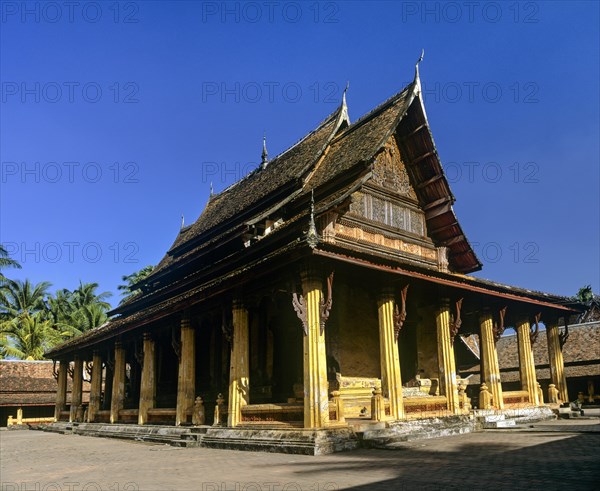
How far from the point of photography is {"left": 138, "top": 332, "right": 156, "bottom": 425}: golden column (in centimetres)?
1936

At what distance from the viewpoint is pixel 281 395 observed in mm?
16797

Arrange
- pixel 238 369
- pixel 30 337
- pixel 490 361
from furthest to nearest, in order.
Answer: pixel 30 337
pixel 490 361
pixel 238 369

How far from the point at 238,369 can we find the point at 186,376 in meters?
3.28

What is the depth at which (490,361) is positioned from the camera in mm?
17312

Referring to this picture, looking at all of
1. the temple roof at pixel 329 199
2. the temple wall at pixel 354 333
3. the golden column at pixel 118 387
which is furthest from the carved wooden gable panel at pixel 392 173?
the golden column at pixel 118 387

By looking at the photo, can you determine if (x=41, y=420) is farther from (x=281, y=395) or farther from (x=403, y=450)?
(x=403, y=450)

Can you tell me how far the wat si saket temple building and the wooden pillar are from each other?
23 millimetres

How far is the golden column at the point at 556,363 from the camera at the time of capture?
65.1ft

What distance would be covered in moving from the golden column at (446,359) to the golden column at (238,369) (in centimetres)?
527

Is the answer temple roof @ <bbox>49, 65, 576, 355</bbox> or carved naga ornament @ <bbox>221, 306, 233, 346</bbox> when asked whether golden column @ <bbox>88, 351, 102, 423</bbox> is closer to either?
temple roof @ <bbox>49, 65, 576, 355</bbox>

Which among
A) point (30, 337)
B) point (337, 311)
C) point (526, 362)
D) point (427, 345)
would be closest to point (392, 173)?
point (337, 311)

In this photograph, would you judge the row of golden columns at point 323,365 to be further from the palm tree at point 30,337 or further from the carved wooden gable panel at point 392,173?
the palm tree at point 30,337

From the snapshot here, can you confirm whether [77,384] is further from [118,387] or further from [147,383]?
[147,383]

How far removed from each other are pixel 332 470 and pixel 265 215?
9385 mm
